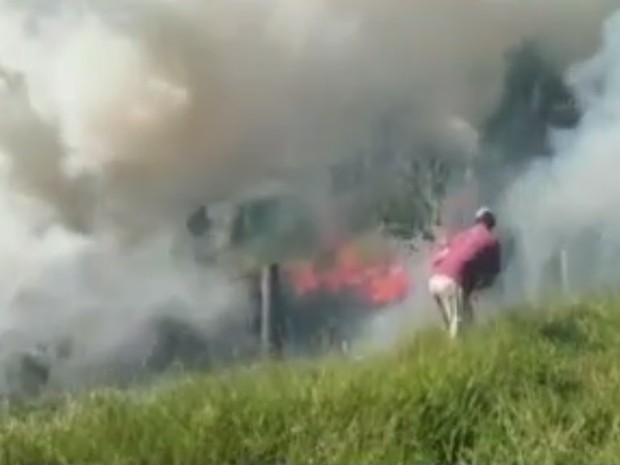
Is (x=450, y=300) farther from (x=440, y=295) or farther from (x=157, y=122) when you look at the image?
(x=157, y=122)

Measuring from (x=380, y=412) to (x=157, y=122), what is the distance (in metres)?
0.90

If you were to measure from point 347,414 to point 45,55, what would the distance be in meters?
1.16

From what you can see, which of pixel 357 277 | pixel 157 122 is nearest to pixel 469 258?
pixel 357 277

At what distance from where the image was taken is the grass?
4012mm

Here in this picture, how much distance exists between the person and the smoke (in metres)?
0.07

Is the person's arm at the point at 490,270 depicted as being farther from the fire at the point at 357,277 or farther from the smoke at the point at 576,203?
the fire at the point at 357,277

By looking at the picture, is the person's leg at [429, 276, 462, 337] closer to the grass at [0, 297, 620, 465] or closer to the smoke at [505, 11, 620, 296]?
the grass at [0, 297, 620, 465]

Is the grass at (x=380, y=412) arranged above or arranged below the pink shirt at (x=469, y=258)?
below

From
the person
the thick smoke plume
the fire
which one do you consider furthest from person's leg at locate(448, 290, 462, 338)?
the thick smoke plume

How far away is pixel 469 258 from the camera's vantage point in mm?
4234

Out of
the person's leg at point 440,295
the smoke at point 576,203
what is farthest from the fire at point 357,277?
the smoke at point 576,203

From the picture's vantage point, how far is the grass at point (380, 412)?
4.01m

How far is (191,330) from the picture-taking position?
4.21 meters

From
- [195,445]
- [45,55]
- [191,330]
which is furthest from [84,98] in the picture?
[195,445]
